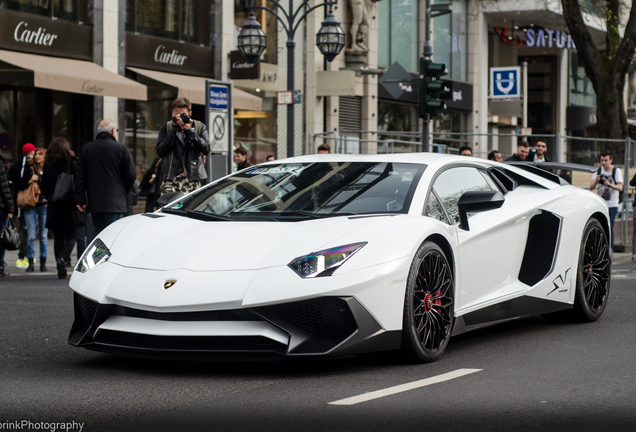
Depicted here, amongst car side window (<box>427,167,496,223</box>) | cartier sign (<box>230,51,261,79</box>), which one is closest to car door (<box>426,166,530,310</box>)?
car side window (<box>427,167,496,223</box>)

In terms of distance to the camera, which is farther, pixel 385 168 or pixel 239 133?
pixel 239 133

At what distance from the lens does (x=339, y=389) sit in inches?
193

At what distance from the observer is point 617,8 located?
24.4m

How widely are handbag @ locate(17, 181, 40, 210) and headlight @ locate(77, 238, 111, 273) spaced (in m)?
7.44

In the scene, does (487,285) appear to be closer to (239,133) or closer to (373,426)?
(373,426)

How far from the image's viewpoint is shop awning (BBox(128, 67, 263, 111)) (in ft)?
69.9

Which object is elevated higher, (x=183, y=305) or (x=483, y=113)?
(x=483, y=113)

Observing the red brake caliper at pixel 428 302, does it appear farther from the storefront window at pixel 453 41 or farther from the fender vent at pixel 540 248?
the storefront window at pixel 453 41

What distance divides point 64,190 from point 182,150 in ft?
6.23

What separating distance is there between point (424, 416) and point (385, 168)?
232 centimetres

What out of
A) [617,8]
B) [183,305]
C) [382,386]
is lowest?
[382,386]

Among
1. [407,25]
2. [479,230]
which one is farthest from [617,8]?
[479,230]

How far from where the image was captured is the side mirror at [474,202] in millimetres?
6121

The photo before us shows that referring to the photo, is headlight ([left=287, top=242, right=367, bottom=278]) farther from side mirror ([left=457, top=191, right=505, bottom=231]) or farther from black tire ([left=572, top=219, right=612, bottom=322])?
black tire ([left=572, top=219, right=612, bottom=322])
